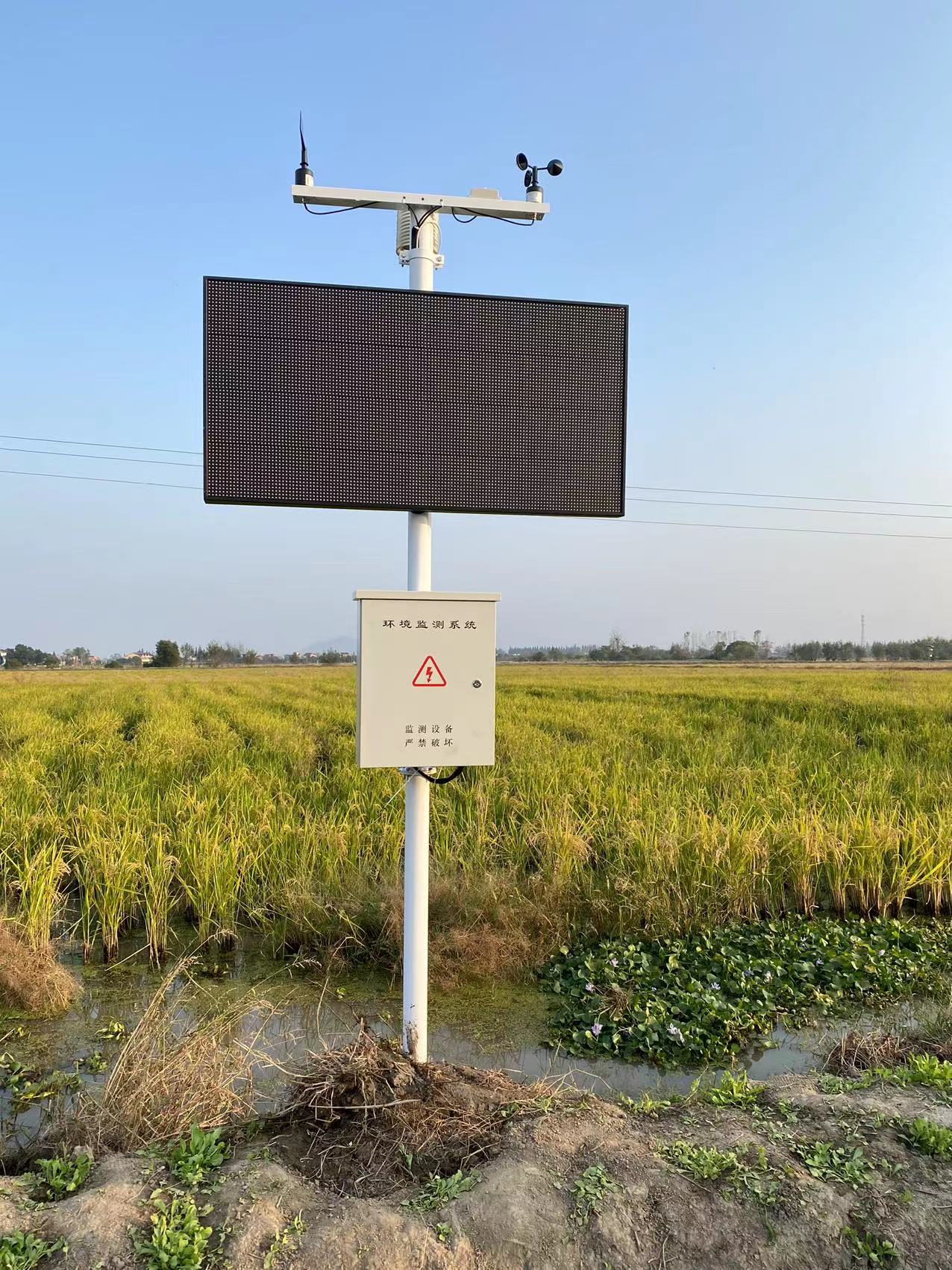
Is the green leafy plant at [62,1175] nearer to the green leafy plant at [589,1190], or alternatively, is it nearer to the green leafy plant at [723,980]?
the green leafy plant at [589,1190]

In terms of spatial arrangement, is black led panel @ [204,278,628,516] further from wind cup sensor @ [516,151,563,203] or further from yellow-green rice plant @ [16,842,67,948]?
yellow-green rice plant @ [16,842,67,948]

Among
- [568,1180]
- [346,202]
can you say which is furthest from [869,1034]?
[346,202]

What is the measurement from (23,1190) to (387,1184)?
0.96m

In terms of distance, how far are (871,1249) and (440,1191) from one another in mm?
1087

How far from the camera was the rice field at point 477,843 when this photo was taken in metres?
4.29

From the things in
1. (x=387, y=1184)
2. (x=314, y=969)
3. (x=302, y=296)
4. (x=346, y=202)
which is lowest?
(x=314, y=969)

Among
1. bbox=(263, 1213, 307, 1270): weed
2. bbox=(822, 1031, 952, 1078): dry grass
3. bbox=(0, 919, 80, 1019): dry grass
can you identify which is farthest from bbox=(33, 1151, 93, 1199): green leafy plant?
bbox=(822, 1031, 952, 1078): dry grass

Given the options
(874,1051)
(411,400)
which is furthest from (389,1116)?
(411,400)

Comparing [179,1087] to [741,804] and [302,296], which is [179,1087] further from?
[741,804]

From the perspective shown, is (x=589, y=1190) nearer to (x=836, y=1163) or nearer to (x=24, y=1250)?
(x=836, y=1163)

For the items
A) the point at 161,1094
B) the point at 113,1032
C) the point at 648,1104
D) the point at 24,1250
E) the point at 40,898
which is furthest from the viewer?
the point at 40,898

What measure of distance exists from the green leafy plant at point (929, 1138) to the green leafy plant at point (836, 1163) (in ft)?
0.55

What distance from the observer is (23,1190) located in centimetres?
203

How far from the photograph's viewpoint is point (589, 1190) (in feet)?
6.56
